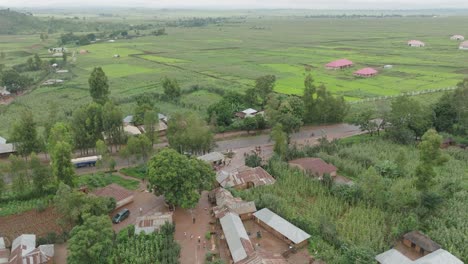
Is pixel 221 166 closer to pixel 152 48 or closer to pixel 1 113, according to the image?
pixel 1 113

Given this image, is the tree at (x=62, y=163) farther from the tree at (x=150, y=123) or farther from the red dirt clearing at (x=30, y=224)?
the tree at (x=150, y=123)

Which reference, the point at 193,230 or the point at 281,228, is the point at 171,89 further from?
the point at 281,228

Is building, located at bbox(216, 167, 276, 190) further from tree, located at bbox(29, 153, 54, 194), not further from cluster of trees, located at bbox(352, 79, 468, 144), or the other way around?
cluster of trees, located at bbox(352, 79, 468, 144)

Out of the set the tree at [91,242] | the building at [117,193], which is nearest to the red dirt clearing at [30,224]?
the building at [117,193]

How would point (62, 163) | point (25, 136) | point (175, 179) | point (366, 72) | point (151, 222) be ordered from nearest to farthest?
point (151, 222)
point (175, 179)
point (62, 163)
point (25, 136)
point (366, 72)

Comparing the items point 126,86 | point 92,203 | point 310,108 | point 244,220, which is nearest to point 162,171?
point 92,203

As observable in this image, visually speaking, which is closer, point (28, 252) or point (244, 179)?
point (28, 252)

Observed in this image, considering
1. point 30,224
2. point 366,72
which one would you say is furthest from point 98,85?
point 366,72
